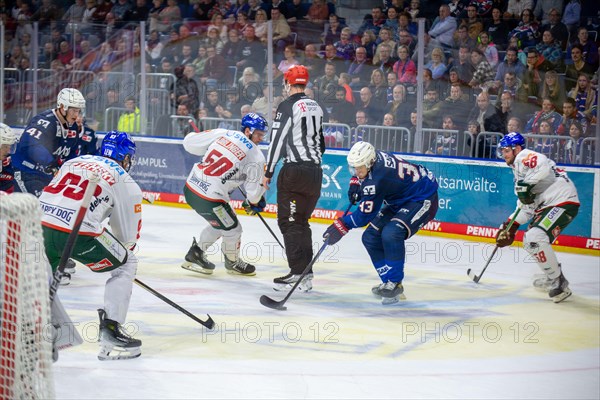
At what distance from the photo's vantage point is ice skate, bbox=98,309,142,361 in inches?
201

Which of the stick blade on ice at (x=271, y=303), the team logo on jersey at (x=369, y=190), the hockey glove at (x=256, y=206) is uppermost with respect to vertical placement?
the team logo on jersey at (x=369, y=190)

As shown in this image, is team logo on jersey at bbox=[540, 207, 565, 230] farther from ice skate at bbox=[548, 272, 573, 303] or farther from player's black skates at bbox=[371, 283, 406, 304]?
player's black skates at bbox=[371, 283, 406, 304]

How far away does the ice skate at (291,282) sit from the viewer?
23.2ft

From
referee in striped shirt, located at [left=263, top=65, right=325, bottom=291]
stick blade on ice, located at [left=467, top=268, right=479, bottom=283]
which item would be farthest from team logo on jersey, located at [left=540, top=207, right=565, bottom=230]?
referee in striped shirt, located at [left=263, top=65, right=325, bottom=291]

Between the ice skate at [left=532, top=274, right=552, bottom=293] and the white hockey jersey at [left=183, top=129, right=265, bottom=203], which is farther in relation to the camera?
the ice skate at [left=532, top=274, right=552, bottom=293]

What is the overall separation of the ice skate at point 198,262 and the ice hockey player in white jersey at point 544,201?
2460 millimetres

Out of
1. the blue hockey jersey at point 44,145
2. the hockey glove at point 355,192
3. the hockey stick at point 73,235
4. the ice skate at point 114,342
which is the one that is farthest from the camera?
the blue hockey jersey at point 44,145

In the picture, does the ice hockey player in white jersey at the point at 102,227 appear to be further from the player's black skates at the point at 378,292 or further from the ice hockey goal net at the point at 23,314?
the player's black skates at the point at 378,292

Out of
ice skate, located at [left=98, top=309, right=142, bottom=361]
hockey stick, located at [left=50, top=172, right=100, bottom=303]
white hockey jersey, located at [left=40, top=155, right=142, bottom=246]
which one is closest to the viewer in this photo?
hockey stick, located at [left=50, top=172, right=100, bottom=303]

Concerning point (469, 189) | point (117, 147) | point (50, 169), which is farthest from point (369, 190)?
point (469, 189)

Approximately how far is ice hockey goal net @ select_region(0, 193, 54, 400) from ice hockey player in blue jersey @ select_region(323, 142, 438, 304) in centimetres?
337

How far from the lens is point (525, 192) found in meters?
7.19

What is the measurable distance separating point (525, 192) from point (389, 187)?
121 cm

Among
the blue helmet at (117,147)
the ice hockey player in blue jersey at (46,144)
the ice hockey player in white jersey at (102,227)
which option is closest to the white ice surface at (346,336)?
the ice hockey player in white jersey at (102,227)
